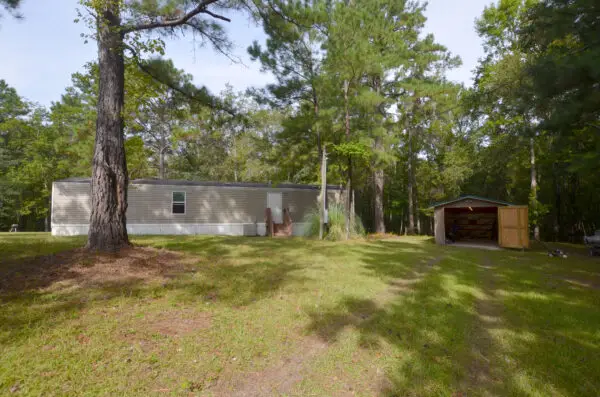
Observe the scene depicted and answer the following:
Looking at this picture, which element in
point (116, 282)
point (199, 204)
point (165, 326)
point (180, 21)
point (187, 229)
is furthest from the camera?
point (199, 204)

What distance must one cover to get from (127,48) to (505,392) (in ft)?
27.4

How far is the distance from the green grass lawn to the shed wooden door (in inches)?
209

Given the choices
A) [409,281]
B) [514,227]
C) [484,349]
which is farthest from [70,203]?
[514,227]

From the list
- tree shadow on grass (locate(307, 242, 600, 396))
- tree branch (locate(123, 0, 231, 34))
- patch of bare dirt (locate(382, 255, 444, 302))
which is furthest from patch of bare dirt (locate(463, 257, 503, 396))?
tree branch (locate(123, 0, 231, 34))

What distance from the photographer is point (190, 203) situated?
15.4 meters

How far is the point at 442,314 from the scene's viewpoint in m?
4.07

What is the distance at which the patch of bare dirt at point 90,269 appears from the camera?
4.49 meters

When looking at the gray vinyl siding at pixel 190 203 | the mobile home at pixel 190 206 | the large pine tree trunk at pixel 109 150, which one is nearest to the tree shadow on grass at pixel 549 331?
the large pine tree trunk at pixel 109 150

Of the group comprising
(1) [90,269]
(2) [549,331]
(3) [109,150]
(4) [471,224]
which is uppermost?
(3) [109,150]

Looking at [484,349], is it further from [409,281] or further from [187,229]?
[187,229]

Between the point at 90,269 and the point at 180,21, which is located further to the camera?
the point at 180,21

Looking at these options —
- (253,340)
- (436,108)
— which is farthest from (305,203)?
(253,340)

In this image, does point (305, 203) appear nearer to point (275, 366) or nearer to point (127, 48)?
point (127, 48)

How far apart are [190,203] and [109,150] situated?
9400 mm
